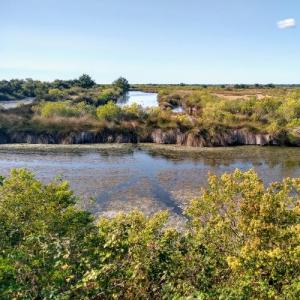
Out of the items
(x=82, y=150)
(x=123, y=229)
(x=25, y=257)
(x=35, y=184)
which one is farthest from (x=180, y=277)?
(x=82, y=150)

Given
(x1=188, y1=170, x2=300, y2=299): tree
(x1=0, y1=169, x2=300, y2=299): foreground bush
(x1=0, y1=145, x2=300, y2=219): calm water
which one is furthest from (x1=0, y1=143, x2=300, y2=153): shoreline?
(x1=188, y1=170, x2=300, y2=299): tree

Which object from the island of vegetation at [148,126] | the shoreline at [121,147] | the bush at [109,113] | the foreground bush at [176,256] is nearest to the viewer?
the foreground bush at [176,256]

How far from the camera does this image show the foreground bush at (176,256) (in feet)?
48.2

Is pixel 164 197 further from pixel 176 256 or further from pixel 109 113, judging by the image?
pixel 109 113

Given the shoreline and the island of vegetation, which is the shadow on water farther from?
the island of vegetation

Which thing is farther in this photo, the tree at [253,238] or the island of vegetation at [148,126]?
the island of vegetation at [148,126]

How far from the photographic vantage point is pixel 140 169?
59.2 m

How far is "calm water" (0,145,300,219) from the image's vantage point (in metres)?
43.5

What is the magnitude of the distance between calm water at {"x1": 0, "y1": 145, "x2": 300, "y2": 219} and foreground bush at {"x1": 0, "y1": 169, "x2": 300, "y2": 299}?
18.3 m

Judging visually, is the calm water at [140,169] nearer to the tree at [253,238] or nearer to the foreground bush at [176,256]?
the foreground bush at [176,256]

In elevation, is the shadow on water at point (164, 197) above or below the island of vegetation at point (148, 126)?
below

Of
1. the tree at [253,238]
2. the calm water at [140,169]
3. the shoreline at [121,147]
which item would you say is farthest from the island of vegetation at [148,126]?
the tree at [253,238]

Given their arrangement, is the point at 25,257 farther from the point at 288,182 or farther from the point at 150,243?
the point at 288,182

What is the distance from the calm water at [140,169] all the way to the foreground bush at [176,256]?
18.3 m
